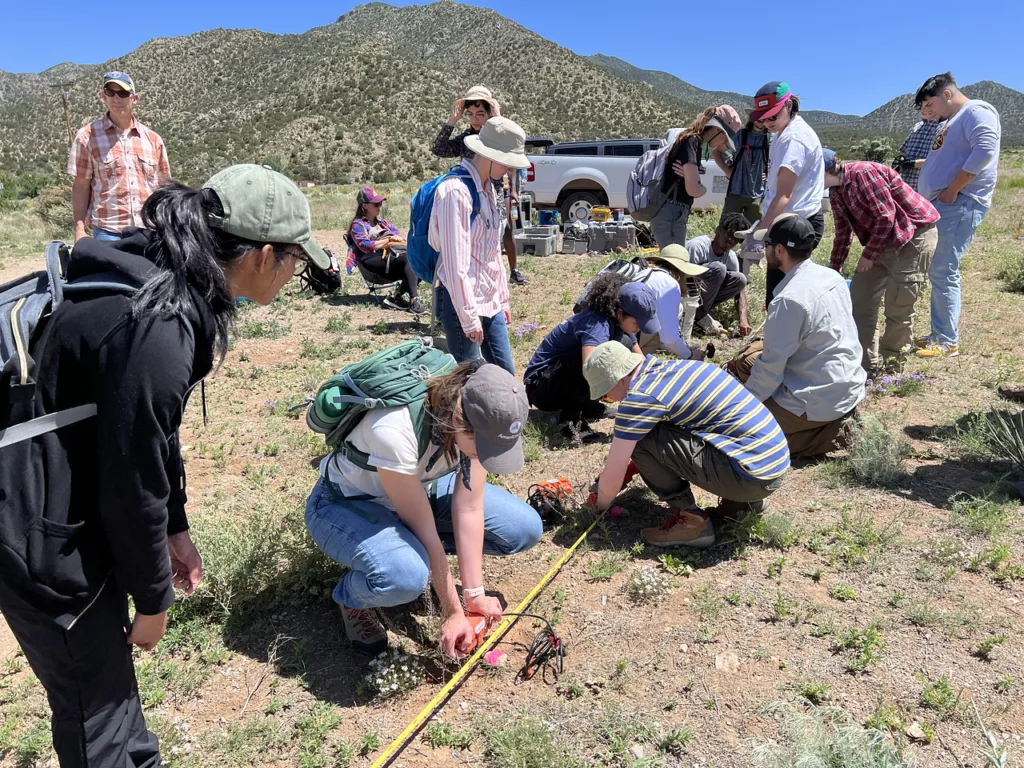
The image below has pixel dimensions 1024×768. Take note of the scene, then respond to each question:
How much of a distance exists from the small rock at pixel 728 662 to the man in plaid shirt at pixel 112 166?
12.8 ft

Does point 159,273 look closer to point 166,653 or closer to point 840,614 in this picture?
point 166,653

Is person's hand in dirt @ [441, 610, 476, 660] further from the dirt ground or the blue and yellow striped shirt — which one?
the blue and yellow striped shirt

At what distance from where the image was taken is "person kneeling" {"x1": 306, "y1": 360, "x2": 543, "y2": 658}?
6.97ft

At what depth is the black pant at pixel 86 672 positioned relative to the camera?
143 centimetres

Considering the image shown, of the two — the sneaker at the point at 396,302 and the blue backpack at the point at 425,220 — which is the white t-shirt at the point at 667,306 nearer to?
the blue backpack at the point at 425,220

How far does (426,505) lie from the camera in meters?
2.40

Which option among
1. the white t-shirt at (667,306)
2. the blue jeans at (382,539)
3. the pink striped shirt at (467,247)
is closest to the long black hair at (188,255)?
the blue jeans at (382,539)

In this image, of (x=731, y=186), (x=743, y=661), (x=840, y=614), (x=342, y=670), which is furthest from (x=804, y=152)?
(x=342, y=670)

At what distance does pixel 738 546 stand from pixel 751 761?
1.19 m

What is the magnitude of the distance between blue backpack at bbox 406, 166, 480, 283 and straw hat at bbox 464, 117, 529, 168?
0.16 metres

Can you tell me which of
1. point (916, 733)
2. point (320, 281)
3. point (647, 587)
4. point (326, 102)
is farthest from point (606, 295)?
point (326, 102)

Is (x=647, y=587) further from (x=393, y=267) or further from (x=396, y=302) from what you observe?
(x=393, y=267)

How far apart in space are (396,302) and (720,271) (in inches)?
144

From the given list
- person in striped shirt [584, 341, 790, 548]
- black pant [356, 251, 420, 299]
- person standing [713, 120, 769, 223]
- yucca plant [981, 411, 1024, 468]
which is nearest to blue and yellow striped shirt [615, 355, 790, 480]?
person in striped shirt [584, 341, 790, 548]
